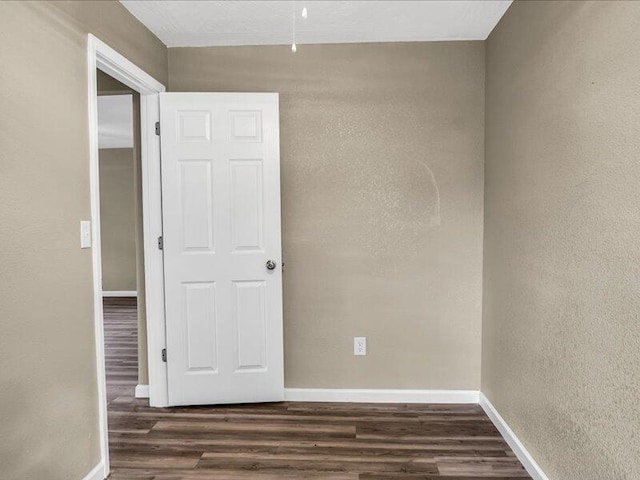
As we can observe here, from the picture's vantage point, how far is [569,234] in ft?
5.50

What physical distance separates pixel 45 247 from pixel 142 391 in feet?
5.40

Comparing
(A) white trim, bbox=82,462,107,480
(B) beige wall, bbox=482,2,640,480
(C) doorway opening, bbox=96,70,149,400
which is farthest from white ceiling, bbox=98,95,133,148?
(B) beige wall, bbox=482,2,640,480

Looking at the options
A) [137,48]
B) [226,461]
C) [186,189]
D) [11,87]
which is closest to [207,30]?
[137,48]

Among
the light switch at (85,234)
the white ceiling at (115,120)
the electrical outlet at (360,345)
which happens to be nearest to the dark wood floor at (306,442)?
the electrical outlet at (360,345)

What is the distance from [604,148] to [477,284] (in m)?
1.45

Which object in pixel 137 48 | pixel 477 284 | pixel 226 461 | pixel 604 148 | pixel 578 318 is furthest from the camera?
pixel 477 284

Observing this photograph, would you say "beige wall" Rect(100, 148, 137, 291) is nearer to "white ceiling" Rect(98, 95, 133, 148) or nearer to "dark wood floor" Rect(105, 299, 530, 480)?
"white ceiling" Rect(98, 95, 133, 148)

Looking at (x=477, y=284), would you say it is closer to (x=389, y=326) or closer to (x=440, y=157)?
(x=389, y=326)

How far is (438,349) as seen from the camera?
9.13 feet

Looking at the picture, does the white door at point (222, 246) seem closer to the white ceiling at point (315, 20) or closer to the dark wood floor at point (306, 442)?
the dark wood floor at point (306, 442)

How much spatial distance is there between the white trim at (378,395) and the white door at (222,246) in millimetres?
162

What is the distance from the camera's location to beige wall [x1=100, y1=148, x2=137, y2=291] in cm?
670

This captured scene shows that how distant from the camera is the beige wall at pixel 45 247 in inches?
57.5

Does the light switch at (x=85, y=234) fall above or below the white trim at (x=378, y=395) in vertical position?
above
